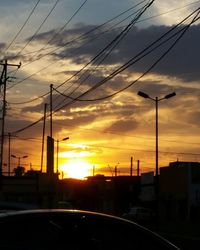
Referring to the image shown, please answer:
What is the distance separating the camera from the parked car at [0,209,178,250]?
7.22m

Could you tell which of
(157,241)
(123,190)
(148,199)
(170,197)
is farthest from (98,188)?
(157,241)

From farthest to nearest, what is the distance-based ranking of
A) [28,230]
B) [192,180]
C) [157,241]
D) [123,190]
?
[123,190], [192,180], [157,241], [28,230]

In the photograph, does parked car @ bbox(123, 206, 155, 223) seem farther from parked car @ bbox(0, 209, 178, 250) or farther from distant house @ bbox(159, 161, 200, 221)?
A: parked car @ bbox(0, 209, 178, 250)

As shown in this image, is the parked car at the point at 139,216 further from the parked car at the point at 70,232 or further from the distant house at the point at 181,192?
the parked car at the point at 70,232

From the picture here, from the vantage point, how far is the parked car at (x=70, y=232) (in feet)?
23.7

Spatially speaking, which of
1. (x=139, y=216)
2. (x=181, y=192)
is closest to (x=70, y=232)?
(x=139, y=216)

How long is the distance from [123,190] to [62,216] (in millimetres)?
89204

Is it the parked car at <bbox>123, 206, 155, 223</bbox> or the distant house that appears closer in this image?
the parked car at <bbox>123, 206, 155, 223</bbox>

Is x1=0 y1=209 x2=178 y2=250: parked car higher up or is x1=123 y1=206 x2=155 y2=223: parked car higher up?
x1=0 y1=209 x2=178 y2=250: parked car

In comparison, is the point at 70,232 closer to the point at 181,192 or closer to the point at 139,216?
the point at 139,216

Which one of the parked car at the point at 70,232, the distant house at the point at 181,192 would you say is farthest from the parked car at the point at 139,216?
the parked car at the point at 70,232

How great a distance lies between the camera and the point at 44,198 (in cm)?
5838

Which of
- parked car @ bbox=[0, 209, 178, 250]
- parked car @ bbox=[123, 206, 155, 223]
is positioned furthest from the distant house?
parked car @ bbox=[0, 209, 178, 250]

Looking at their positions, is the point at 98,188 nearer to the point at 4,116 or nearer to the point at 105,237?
the point at 4,116
